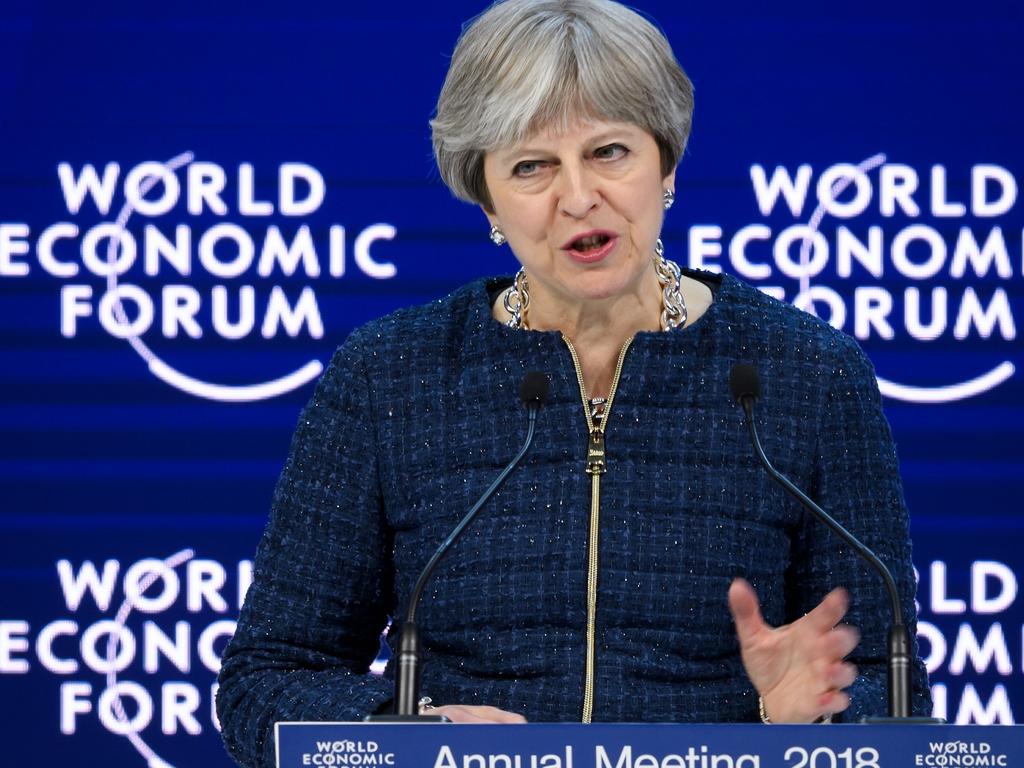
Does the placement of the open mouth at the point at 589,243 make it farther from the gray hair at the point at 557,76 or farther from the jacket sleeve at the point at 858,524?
the jacket sleeve at the point at 858,524

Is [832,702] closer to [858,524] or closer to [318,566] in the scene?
[858,524]

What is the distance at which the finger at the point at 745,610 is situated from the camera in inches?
53.3

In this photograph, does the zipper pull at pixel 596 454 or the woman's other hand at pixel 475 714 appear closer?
the woman's other hand at pixel 475 714

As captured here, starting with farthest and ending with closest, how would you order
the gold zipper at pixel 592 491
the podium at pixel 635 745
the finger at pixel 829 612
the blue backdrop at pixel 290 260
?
1. the blue backdrop at pixel 290 260
2. the gold zipper at pixel 592 491
3. the finger at pixel 829 612
4. the podium at pixel 635 745

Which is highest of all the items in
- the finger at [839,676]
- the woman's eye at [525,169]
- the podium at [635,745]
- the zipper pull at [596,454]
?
the woman's eye at [525,169]

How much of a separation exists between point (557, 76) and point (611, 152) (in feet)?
0.35

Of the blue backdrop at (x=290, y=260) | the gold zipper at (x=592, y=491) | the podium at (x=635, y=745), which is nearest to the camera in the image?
the podium at (x=635, y=745)

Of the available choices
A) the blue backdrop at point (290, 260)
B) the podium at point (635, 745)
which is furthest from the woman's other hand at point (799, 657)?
the blue backdrop at point (290, 260)

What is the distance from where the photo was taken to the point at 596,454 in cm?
174

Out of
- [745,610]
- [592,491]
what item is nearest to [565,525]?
[592,491]

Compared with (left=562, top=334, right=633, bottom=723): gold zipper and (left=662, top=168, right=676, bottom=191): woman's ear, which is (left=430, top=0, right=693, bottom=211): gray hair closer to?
(left=662, top=168, right=676, bottom=191): woman's ear

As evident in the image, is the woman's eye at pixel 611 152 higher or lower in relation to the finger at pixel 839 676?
higher

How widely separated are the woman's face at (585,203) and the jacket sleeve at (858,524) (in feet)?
0.90

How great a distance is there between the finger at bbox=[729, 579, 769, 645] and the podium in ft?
0.61
